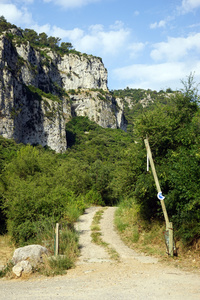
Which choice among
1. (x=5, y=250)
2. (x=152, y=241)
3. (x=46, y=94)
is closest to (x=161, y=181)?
(x=152, y=241)

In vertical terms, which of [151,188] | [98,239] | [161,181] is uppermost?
[161,181]

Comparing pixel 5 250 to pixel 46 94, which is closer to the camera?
pixel 5 250

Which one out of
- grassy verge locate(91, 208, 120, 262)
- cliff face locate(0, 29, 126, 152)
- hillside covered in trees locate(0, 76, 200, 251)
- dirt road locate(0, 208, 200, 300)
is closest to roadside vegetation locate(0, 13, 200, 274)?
hillside covered in trees locate(0, 76, 200, 251)

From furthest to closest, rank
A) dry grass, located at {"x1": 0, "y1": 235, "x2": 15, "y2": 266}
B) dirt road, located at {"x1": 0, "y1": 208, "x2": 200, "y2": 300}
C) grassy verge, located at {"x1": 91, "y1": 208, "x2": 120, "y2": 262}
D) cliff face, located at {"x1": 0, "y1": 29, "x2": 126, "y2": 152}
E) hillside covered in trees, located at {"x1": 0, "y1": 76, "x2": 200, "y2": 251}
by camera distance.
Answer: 1. cliff face, located at {"x1": 0, "y1": 29, "x2": 126, "y2": 152}
2. dry grass, located at {"x1": 0, "y1": 235, "x2": 15, "y2": 266}
3. grassy verge, located at {"x1": 91, "y1": 208, "x2": 120, "y2": 262}
4. hillside covered in trees, located at {"x1": 0, "y1": 76, "x2": 200, "y2": 251}
5. dirt road, located at {"x1": 0, "y1": 208, "x2": 200, "y2": 300}

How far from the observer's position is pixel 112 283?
7223 mm

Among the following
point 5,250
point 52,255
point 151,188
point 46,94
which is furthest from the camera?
point 46,94

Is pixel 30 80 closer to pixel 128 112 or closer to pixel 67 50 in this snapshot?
pixel 67 50

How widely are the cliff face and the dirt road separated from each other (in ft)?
208

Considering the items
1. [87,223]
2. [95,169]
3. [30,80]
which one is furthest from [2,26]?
[87,223]

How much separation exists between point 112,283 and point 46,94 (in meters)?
94.7

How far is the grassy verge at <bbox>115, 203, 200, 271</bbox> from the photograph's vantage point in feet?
29.9

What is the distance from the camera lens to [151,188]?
11727mm

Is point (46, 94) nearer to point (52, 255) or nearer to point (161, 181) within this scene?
point (161, 181)

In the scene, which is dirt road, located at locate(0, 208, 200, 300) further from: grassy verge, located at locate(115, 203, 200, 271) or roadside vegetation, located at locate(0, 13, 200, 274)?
roadside vegetation, located at locate(0, 13, 200, 274)
